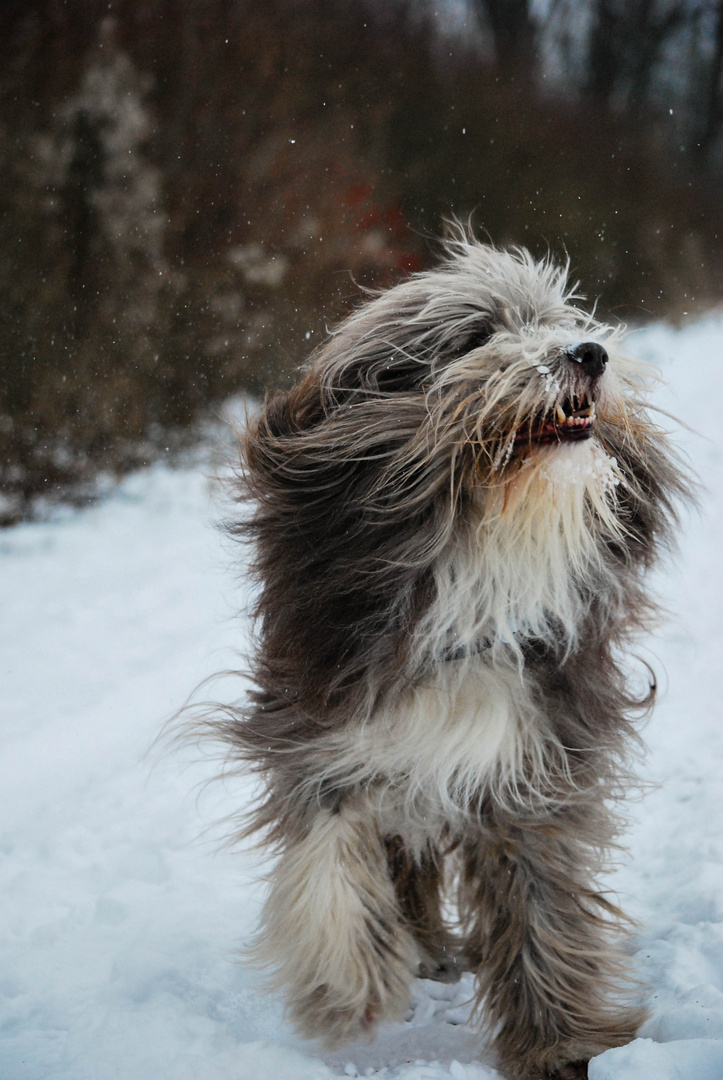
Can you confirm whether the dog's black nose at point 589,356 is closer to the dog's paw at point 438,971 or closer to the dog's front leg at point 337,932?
the dog's front leg at point 337,932

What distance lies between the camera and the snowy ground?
89.4 inches

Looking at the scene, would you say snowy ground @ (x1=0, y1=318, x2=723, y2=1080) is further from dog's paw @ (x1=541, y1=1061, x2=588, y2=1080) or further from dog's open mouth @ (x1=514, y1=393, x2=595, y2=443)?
dog's open mouth @ (x1=514, y1=393, x2=595, y2=443)

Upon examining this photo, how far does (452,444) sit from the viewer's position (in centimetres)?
204

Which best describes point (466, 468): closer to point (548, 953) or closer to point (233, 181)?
point (548, 953)

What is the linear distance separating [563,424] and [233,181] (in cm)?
675

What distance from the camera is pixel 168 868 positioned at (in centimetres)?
320

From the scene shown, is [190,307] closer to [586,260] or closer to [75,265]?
[75,265]

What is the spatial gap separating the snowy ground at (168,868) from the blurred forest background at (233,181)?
2136 mm

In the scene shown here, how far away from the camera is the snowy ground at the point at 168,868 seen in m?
2.27

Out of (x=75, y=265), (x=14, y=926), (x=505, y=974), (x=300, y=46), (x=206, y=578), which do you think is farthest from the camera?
(x=300, y=46)

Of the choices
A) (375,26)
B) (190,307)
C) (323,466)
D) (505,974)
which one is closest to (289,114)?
(375,26)

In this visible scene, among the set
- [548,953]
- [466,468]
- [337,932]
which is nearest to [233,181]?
[466,468]

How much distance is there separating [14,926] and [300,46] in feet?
24.2

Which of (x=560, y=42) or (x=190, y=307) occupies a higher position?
(x=560, y=42)
